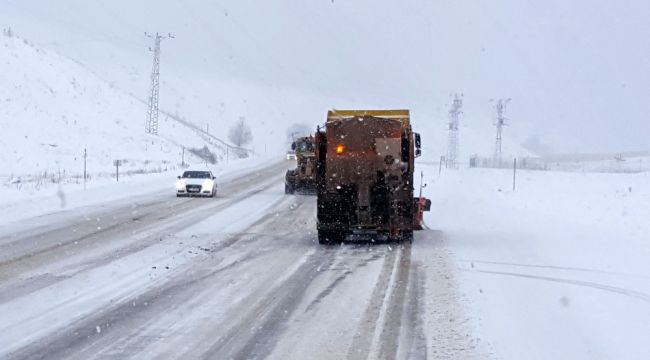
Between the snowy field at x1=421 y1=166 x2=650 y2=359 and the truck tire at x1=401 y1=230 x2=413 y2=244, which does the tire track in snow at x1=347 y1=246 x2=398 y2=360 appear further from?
the truck tire at x1=401 y1=230 x2=413 y2=244

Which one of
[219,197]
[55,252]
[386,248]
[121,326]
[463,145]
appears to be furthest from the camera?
[463,145]

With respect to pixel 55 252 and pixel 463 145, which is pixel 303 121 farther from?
pixel 55 252

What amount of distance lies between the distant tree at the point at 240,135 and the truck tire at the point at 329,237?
111374 mm

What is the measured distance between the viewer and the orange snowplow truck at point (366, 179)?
59.2 feet

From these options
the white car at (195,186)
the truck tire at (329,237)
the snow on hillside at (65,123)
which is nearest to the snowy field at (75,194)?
the white car at (195,186)

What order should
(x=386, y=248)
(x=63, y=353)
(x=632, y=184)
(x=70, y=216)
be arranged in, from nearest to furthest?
(x=63, y=353), (x=386, y=248), (x=70, y=216), (x=632, y=184)

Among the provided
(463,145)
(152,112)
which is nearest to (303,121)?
(463,145)

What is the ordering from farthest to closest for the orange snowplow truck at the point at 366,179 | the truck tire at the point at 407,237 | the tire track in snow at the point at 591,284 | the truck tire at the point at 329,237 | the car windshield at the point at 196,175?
the car windshield at the point at 196,175
the truck tire at the point at 407,237
the truck tire at the point at 329,237
the orange snowplow truck at the point at 366,179
the tire track in snow at the point at 591,284

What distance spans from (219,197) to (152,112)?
44.6 metres

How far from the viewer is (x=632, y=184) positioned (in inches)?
1809

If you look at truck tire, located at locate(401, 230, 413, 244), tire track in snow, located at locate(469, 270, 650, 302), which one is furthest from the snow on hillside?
tire track in snow, located at locate(469, 270, 650, 302)

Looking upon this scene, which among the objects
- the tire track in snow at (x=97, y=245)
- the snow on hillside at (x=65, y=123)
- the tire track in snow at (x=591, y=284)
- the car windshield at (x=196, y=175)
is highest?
the snow on hillside at (x=65, y=123)

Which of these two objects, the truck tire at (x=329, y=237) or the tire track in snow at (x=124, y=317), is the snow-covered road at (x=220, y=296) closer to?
the tire track in snow at (x=124, y=317)

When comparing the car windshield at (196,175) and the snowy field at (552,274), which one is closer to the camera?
the snowy field at (552,274)
